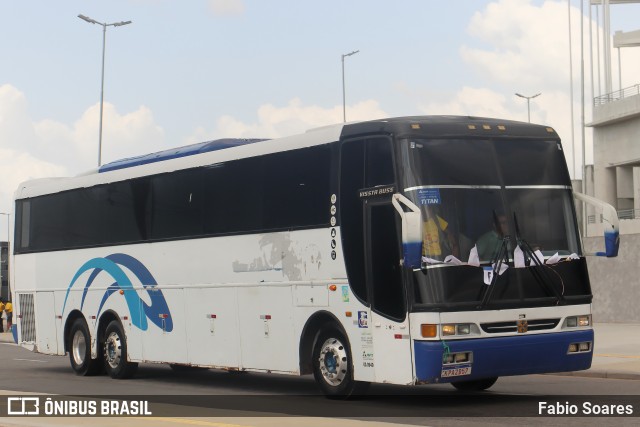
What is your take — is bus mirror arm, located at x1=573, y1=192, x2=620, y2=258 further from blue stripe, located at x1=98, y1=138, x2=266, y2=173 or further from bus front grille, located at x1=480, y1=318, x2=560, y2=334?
blue stripe, located at x1=98, y1=138, x2=266, y2=173

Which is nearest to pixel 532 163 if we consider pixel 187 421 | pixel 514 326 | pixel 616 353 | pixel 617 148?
pixel 514 326

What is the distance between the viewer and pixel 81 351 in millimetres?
22453

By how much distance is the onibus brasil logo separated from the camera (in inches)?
789

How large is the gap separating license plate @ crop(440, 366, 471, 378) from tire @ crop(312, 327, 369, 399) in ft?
5.68

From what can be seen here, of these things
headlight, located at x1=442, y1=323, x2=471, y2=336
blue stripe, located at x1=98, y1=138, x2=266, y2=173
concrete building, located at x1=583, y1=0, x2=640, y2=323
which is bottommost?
headlight, located at x1=442, y1=323, x2=471, y2=336

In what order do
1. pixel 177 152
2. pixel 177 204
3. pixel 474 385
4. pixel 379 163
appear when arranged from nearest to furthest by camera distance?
pixel 379 163 → pixel 474 385 → pixel 177 204 → pixel 177 152

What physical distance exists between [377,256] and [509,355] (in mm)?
2035

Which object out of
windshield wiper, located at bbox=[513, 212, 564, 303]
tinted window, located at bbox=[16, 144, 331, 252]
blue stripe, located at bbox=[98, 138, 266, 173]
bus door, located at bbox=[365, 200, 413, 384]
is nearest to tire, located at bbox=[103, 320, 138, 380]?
tinted window, located at bbox=[16, 144, 331, 252]

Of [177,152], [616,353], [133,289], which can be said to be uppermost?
[177,152]

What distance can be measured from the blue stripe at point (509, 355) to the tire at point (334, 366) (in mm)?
1577

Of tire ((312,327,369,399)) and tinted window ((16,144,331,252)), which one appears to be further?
tinted window ((16,144,331,252))

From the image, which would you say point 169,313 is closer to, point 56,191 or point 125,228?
point 125,228

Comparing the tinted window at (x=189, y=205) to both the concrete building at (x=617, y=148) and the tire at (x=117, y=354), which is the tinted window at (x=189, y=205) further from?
the concrete building at (x=617, y=148)

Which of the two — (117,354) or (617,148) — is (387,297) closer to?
(117,354)
